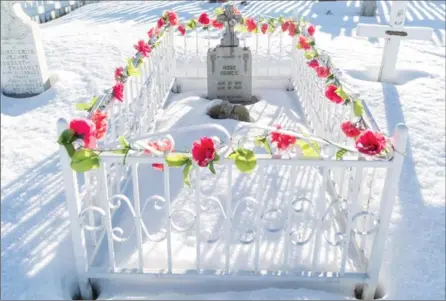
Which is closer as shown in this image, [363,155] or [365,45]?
[363,155]

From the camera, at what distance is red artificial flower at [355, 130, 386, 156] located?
7.66ft

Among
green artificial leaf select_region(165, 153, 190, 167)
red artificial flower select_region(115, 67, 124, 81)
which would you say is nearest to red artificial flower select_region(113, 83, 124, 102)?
red artificial flower select_region(115, 67, 124, 81)

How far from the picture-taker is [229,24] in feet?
19.2

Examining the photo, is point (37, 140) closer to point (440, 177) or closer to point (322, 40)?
point (440, 177)

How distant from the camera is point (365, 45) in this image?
9578mm

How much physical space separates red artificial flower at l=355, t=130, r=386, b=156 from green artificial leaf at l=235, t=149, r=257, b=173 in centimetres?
60

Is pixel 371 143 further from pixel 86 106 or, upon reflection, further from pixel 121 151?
pixel 86 106

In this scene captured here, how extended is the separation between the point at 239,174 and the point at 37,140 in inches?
96.8

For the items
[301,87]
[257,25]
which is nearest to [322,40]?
[257,25]

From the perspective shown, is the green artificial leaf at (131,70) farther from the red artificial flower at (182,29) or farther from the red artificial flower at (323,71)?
the red artificial flower at (182,29)

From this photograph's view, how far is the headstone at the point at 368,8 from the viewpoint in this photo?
1224 cm

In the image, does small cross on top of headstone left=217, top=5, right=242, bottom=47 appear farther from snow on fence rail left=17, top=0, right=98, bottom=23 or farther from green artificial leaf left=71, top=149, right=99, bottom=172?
snow on fence rail left=17, top=0, right=98, bottom=23

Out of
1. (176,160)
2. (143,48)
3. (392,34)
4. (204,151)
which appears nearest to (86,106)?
(176,160)

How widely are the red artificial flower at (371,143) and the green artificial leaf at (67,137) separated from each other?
1.56 m
